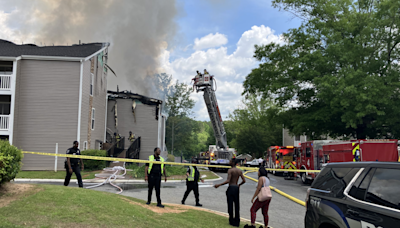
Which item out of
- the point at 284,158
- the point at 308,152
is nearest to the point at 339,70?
the point at 308,152

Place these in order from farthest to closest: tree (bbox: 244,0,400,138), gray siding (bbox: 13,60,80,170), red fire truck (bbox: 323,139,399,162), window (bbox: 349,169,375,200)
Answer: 1. gray siding (bbox: 13,60,80,170)
2. tree (bbox: 244,0,400,138)
3. red fire truck (bbox: 323,139,399,162)
4. window (bbox: 349,169,375,200)

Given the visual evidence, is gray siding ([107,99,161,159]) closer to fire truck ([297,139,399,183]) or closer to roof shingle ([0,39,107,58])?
roof shingle ([0,39,107,58])

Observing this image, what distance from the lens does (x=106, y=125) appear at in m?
26.2

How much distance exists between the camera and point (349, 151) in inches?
569

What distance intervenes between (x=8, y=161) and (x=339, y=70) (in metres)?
16.8

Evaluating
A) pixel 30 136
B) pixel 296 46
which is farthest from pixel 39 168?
pixel 296 46

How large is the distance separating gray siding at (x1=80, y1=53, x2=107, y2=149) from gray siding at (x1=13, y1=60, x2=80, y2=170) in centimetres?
90

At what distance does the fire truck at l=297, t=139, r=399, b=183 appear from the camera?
13.7 meters

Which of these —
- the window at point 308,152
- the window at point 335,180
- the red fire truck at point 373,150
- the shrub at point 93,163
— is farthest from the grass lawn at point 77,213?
the window at point 308,152

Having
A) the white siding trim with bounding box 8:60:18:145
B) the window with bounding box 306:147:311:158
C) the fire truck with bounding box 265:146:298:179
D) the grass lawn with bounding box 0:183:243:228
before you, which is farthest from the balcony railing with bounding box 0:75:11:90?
the fire truck with bounding box 265:146:298:179

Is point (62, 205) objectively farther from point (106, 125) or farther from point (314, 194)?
point (106, 125)

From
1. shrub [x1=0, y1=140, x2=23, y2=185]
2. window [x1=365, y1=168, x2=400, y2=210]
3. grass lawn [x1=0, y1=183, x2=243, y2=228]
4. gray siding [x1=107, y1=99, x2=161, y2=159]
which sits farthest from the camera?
gray siding [x1=107, y1=99, x2=161, y2=159]

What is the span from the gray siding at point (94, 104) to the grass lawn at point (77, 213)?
14.8 m

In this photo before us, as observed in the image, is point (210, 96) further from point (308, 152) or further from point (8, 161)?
point (8, 161)
